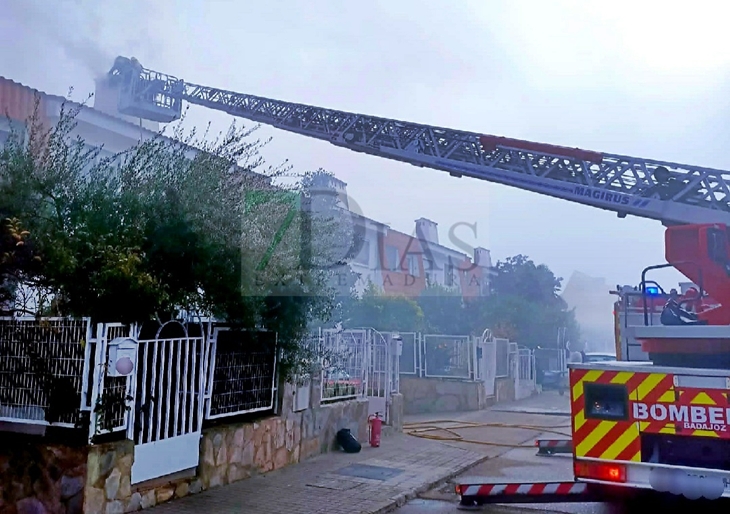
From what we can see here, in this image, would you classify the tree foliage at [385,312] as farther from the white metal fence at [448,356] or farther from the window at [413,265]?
the window at [413,265]

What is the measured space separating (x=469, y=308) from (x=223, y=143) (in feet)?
77.6

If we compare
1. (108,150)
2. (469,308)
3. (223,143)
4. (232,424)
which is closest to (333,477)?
(232,424)

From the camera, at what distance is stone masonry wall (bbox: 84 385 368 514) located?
5.86 meters

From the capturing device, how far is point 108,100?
16422 mm

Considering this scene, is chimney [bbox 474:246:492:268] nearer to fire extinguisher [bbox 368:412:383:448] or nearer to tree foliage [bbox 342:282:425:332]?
tree foliage [bbox 342:282:425:332]

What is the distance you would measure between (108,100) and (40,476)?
12.6 meters

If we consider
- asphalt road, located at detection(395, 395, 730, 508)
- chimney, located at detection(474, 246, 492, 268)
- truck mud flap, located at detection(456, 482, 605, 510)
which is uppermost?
chimney, located at detection(474, 246, 492, 268)

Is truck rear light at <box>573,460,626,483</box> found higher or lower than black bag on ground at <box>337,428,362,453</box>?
higher

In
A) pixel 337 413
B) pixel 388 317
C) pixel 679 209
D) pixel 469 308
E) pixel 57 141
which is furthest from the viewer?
pixel 469 308

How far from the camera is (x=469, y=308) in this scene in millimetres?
30078

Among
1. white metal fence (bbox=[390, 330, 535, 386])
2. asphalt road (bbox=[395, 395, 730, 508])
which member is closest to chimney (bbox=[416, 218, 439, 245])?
white metal fence (bbox=[390, 330, 535, 386])

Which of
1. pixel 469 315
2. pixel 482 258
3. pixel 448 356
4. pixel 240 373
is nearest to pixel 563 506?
pixel 240 373

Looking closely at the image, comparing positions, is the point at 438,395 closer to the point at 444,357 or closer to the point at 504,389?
the point at 444,357

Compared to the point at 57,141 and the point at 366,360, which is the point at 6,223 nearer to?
the point at 57,141
